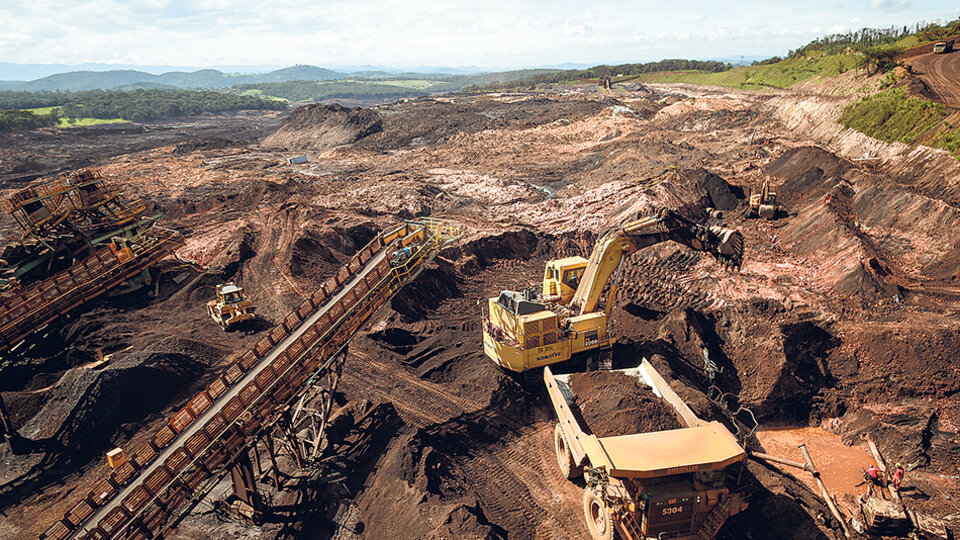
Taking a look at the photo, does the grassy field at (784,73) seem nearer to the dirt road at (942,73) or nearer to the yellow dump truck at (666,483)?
the dirt road at (942,73)

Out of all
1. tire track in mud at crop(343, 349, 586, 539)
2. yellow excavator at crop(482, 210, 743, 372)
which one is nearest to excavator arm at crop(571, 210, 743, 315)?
yellow excavator at crop(482, 210, 743, 372)

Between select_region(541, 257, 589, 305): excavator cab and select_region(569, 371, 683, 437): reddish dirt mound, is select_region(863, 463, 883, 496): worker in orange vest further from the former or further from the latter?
select_region(541, 257, 589, 305): excavator cab

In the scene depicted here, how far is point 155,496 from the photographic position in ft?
28.6

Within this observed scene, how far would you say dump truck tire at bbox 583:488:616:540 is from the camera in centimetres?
898

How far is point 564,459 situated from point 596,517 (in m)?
1.71

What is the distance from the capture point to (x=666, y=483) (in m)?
8.63

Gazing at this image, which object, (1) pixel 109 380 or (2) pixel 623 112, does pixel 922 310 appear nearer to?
(1) pixel 109 380

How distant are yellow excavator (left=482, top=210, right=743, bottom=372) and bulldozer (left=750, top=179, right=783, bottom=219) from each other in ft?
38.1

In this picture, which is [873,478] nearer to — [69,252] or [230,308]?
[230,308]

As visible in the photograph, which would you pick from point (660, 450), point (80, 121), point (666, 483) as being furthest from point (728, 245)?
point (80, 121)

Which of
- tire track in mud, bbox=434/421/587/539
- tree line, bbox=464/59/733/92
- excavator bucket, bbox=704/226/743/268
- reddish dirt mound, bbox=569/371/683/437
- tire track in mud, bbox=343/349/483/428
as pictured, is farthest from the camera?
tree line, bbox=464/59/733/92

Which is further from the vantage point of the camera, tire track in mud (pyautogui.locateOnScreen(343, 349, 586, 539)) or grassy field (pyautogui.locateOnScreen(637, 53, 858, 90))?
grassy field (pyautogui.locateOnScreen(637, 53, 858, 90))

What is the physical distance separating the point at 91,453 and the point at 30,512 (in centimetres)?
171

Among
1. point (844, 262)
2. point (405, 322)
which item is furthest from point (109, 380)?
point (844, 262)
